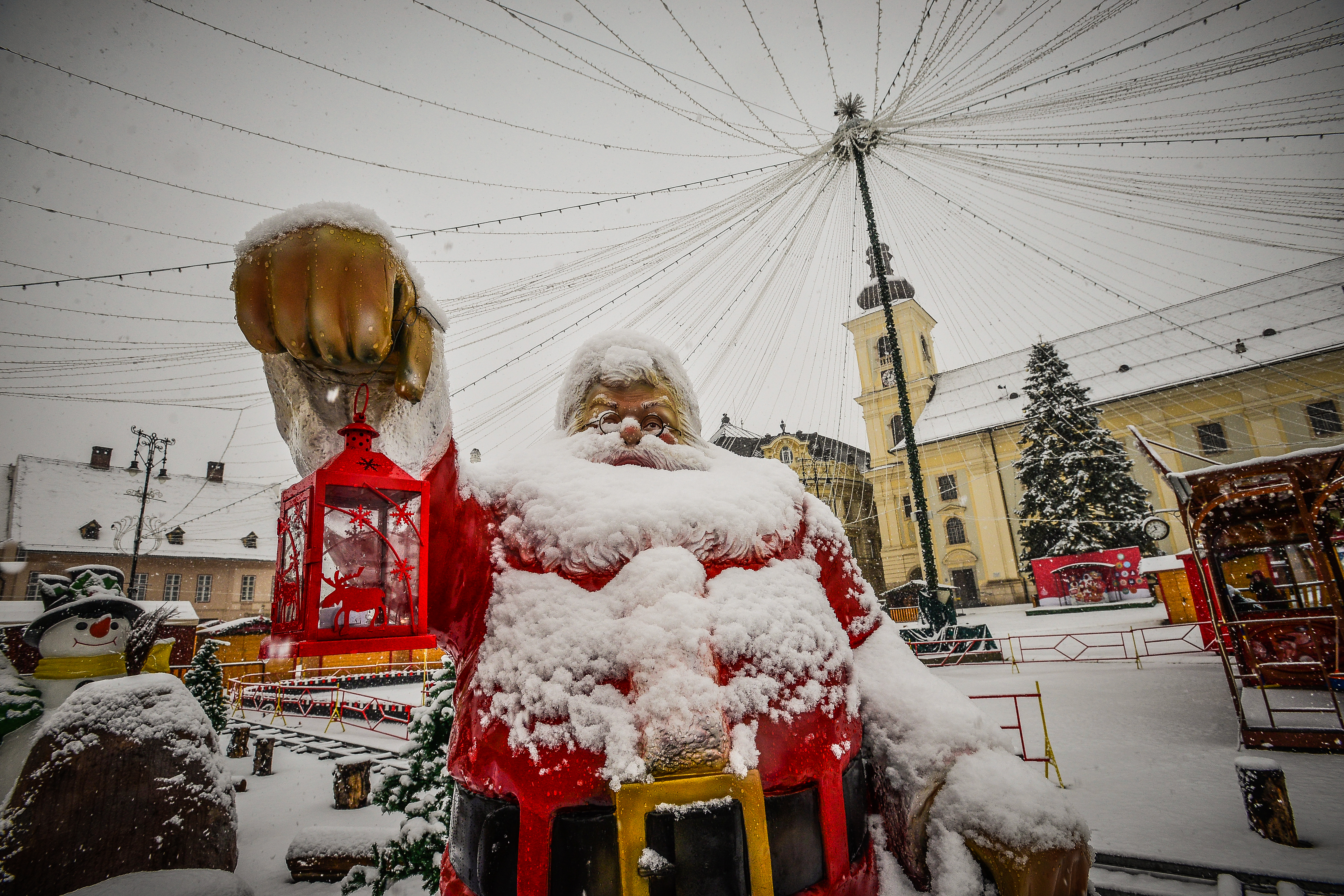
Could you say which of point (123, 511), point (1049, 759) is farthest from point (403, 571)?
point (123, 511)

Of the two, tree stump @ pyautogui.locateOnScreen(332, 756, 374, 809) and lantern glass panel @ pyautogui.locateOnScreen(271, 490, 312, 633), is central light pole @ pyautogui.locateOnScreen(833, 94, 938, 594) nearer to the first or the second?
tree stump @ pyautogui.locateOnScreen(332, 756, 374, 809)

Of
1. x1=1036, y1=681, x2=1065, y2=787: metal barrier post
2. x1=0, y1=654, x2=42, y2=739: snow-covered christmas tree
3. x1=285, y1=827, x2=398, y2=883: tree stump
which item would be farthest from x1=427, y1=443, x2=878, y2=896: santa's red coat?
x1=1036, y1=681, x2=1065, y2=787: metal barrier post

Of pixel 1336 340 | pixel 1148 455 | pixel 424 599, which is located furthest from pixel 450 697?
pixel 1336 340

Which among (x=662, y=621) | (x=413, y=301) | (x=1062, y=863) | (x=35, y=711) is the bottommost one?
(x=1062, y=863)

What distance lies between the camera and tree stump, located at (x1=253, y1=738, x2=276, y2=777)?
7.87 meters

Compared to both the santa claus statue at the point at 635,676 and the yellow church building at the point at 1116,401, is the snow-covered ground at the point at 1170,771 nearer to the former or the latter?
the santa claus statue at the point at 635,676

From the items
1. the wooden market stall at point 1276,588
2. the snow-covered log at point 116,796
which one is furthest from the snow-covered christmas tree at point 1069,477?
the snow-covered log at point 116,796

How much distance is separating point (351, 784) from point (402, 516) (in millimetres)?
6784

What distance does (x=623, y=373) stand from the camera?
1.68 m

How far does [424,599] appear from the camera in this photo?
48.7 inches

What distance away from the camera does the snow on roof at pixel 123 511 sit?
22.3 meters

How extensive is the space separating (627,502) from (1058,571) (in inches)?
963

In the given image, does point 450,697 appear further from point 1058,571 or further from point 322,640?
point 1058,571

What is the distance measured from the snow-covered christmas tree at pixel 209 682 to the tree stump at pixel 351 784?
10.6ft
